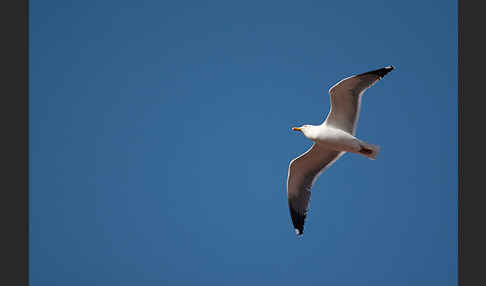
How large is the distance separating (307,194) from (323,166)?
0.52 metres

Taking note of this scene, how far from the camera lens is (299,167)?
9.25 metres

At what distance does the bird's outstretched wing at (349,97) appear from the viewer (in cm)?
831

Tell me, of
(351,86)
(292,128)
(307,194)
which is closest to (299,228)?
(307,194)

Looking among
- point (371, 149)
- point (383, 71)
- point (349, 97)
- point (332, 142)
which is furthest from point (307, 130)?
point (383, 71)

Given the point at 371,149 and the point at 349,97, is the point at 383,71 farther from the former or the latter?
the point at 371,149

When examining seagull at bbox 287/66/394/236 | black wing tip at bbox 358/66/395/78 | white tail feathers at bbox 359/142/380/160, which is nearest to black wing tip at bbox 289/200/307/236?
seagull at bbox 287/66/394/236

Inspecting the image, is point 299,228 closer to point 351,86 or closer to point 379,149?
point 379,149

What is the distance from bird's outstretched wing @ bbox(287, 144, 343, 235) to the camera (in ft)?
30.1

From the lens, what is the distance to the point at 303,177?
934 cm

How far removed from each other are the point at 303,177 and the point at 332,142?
37.7 inches

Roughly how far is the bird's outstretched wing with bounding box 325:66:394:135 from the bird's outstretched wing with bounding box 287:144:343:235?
57 centimetres

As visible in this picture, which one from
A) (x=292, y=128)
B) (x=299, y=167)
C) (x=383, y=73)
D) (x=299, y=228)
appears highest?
(x=383, y=73)

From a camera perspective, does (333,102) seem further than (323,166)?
No

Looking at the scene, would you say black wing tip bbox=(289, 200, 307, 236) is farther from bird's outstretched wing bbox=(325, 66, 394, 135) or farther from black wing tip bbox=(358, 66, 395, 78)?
black wing tip bbox=(358, 66, 395, 78)
